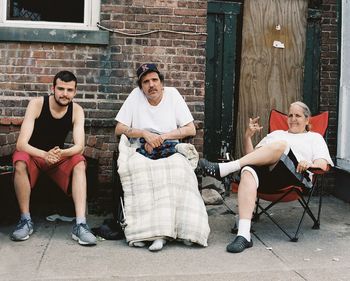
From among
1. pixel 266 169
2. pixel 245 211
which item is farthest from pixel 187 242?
pixel 266 169

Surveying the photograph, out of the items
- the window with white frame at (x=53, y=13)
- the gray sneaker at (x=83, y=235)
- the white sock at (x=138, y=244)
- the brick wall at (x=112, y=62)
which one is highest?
the window with white frame at (x=53, y=13)

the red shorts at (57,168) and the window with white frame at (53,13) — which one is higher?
the window with white frame at (53,13)

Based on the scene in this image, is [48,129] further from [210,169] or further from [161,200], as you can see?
[210,169]

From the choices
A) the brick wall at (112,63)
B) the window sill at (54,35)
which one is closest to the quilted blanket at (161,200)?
the brick wall at (112,63)

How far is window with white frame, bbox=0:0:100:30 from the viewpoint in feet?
18.1

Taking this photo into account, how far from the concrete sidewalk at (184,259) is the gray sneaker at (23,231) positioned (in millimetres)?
48

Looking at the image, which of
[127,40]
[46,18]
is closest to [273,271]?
[127,40]

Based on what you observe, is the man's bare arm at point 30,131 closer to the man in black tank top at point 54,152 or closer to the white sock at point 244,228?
the man in black tank top at point 54,152

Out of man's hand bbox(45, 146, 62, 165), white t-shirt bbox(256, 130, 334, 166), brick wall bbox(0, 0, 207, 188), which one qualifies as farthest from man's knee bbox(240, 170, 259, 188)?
man's hand bbox(45, 146, 62, 165)

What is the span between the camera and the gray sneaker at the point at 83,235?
4344 millimetres

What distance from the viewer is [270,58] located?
6.39 metres

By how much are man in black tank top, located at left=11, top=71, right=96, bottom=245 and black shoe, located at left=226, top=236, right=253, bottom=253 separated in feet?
3.66

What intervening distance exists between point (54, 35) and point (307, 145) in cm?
270

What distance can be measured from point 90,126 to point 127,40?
37.9 inches
